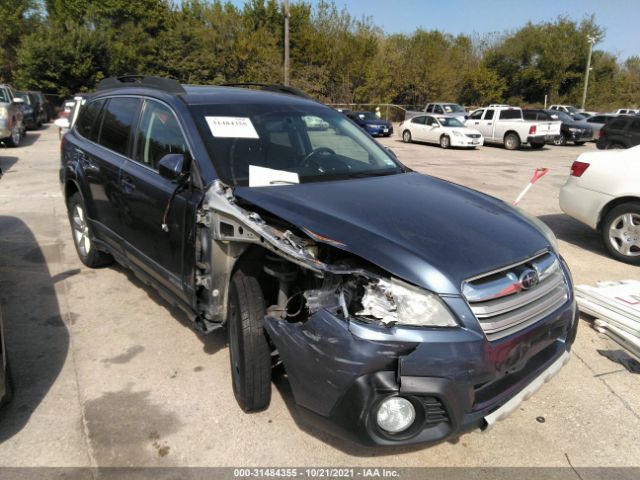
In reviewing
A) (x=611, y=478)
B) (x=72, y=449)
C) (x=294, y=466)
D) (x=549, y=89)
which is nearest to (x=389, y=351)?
(x=294, y=466)

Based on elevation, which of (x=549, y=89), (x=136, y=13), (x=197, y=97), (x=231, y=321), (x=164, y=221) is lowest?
(x=231, y=321)

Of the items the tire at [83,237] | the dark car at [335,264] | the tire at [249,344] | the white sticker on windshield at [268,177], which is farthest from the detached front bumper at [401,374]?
the tire at [83,237]

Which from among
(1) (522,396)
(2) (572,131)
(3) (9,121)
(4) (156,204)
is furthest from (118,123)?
(2) (572,131)

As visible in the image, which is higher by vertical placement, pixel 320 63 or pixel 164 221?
pixel 320 63

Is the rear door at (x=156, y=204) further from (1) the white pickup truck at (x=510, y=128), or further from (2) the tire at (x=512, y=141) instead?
(2) the tire at (x=512, y=141)

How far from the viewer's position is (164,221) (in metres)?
3.33

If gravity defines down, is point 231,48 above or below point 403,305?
above

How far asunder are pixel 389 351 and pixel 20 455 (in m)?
1.99

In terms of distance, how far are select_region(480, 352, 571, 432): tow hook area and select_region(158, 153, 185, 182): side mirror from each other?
215cm

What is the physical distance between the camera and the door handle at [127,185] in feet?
12.2

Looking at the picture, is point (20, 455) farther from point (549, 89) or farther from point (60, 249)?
point (549, 89)

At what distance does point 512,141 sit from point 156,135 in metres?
19.7

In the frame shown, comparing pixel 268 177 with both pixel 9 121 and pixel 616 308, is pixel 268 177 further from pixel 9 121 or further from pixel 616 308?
pixel 9 121

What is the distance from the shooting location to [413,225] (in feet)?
8.44
